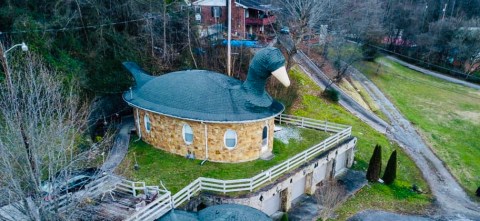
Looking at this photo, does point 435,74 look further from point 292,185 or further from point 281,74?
point 281,74

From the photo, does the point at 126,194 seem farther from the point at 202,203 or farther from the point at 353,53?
the point at 353,53

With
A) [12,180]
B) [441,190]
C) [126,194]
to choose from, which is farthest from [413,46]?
[12,180]

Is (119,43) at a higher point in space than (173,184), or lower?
higher

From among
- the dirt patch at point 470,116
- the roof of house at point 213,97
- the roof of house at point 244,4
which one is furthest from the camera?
the roof of house at point 244,4

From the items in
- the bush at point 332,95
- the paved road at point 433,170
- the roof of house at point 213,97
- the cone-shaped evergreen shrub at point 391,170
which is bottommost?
the paved road at point 433,170

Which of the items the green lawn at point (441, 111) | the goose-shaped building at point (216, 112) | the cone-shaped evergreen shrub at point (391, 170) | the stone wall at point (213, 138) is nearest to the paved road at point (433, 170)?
the green lawn at point (441, 111)

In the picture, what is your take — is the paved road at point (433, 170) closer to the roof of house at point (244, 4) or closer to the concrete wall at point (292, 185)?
the concrete wall at point (292, 185)

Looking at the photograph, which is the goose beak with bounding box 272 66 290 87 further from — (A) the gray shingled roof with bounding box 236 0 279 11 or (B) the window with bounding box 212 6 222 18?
(A) the gray shingled roof with bounding box 236 0 279 11
